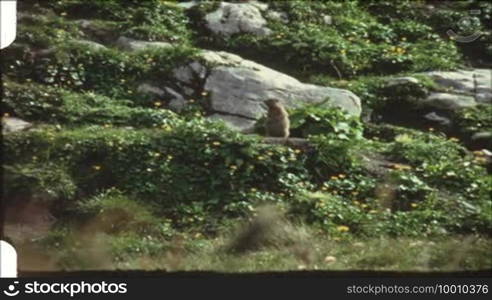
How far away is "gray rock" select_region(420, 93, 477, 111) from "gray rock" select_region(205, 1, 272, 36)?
2.44 m

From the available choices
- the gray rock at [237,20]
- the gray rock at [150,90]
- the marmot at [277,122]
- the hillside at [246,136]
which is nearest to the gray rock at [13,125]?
the hillside at [246,136]

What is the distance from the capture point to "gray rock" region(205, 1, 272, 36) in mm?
11805

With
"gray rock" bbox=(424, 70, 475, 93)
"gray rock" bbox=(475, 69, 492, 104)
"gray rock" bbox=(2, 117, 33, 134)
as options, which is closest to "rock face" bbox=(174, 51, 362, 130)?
"gray rock" bbox=(424, 70, 475, 93)

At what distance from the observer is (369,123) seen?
10.5 meters

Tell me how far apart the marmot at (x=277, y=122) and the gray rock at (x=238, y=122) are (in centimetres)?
40

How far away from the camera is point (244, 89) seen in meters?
10.5

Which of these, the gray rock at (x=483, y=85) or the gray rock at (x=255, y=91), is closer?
the gray rock at (x=255, y=91)

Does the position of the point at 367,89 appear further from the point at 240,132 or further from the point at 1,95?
the point at 1,95

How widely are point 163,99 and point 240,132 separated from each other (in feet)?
4.00

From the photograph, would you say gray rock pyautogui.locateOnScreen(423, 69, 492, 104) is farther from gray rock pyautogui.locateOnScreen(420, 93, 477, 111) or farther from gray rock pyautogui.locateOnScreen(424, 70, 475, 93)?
gray rock pyautogui.locateOnScreen(420, 93, 477, 111)

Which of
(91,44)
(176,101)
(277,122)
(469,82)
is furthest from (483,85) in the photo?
(91,44)

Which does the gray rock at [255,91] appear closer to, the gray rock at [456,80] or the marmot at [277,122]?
the marmot at [277,122]

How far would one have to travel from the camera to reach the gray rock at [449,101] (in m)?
10.7

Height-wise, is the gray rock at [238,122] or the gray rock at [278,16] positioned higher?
the gray rock at [278,16]
